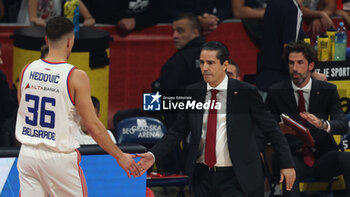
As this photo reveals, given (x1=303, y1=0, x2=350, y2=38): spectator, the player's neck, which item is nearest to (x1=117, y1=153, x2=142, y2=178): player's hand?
the player's neck

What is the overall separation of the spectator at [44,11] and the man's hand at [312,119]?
3.62 meters

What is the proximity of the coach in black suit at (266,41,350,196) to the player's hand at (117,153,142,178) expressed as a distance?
211 cm

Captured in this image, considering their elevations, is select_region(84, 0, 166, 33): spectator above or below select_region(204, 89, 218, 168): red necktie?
above

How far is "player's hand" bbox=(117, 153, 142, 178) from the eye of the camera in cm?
646

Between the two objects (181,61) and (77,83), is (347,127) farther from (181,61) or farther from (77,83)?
(77,83)

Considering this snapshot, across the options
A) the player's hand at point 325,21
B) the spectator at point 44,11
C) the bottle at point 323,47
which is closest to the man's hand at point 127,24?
the spectator at point 44,11

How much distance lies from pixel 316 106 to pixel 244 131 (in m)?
1.87

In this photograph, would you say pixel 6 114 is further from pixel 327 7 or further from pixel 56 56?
pixel 327 7

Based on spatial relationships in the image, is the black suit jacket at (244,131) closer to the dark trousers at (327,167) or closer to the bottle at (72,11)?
the dark trousers at (327,167)

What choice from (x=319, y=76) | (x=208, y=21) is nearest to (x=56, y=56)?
(x=319, y=76)

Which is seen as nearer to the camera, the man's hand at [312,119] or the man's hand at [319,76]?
the man's hand at [312,119]

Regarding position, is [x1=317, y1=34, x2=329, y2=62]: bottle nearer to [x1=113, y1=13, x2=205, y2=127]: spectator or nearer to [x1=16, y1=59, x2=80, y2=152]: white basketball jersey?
[x1=113, y1=13, x2=205, y2=127]: spectator

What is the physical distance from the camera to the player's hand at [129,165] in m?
6.46

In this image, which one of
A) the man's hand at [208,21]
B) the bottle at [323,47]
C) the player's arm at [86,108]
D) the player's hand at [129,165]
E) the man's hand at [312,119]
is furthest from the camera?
the man's hand at [208,21]
